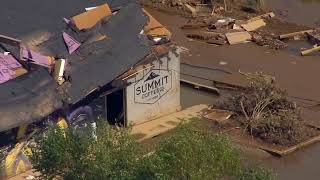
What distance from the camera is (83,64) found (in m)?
16.3

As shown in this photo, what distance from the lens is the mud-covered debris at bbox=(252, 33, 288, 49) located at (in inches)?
982

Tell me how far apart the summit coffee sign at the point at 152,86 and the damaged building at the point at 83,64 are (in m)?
0.02

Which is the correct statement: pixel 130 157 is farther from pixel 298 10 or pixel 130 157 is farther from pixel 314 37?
pixel 298 10

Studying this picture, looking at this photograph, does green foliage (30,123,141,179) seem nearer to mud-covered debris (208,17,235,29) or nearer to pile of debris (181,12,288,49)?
pile of debris (181,12,288,49)

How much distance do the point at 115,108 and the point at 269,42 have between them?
945cm

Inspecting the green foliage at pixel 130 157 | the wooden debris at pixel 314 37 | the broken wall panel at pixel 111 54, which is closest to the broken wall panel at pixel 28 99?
the broken wall panel at pixel 111 54

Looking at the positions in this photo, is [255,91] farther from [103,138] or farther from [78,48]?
[103,138]

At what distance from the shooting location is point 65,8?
59.5 feet

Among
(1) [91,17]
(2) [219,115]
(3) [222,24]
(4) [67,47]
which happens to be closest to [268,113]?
(2) [219,115]

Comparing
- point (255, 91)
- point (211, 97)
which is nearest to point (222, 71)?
point (211, 97)

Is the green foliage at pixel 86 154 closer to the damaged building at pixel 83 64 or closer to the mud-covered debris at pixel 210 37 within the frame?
the damaged building at pixel 83 64

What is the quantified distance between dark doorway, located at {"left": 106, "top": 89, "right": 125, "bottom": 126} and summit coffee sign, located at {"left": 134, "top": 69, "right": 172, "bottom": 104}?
0.42 meters

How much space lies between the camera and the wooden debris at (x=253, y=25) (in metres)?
26.7

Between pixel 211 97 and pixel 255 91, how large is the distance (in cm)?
229
